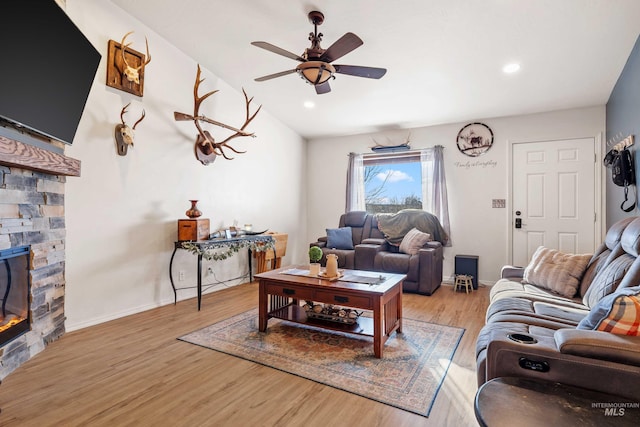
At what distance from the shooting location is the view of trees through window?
18.3ft

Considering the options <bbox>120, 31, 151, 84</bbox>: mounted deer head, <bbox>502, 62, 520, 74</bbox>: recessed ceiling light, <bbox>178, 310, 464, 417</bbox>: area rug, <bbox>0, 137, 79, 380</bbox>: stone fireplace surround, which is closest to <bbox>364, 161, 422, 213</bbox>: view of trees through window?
<bbox>502, 62, 520, 74</bbox>: recessed ceiling light

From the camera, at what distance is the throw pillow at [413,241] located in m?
4.50

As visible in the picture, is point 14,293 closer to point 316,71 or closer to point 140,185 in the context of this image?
point 140,185

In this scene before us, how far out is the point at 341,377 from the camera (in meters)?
2.08

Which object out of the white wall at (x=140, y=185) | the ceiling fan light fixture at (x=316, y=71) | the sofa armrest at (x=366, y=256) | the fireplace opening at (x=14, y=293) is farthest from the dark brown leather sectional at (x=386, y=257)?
the fireplace opening at (x=14, y=293)

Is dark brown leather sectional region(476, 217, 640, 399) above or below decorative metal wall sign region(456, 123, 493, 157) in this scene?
below

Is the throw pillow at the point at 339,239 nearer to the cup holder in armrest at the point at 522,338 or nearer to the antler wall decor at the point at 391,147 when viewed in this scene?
the antler wall decor at the point at 391,147

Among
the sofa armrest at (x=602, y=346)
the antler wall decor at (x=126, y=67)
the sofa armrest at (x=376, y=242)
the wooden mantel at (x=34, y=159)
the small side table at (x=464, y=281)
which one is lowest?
the small side table at (x=464, y=281)

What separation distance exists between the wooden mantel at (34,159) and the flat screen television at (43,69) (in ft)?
0.43

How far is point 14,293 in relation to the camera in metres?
2.13

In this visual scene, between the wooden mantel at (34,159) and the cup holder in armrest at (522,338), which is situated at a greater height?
the wooden mantel at (34,159)

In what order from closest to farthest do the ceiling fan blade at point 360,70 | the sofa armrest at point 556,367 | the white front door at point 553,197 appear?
the sofa armrest at point 556,367 → the ceiling fan blade at point 360,70 → the white front door at point 553,197

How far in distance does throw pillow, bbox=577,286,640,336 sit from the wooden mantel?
302 cm

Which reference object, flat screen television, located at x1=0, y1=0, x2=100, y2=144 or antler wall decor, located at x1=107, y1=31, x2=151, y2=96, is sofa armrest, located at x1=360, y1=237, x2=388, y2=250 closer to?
antler wall decor, located at x1=107, y1=31, x2=151, y2=96
